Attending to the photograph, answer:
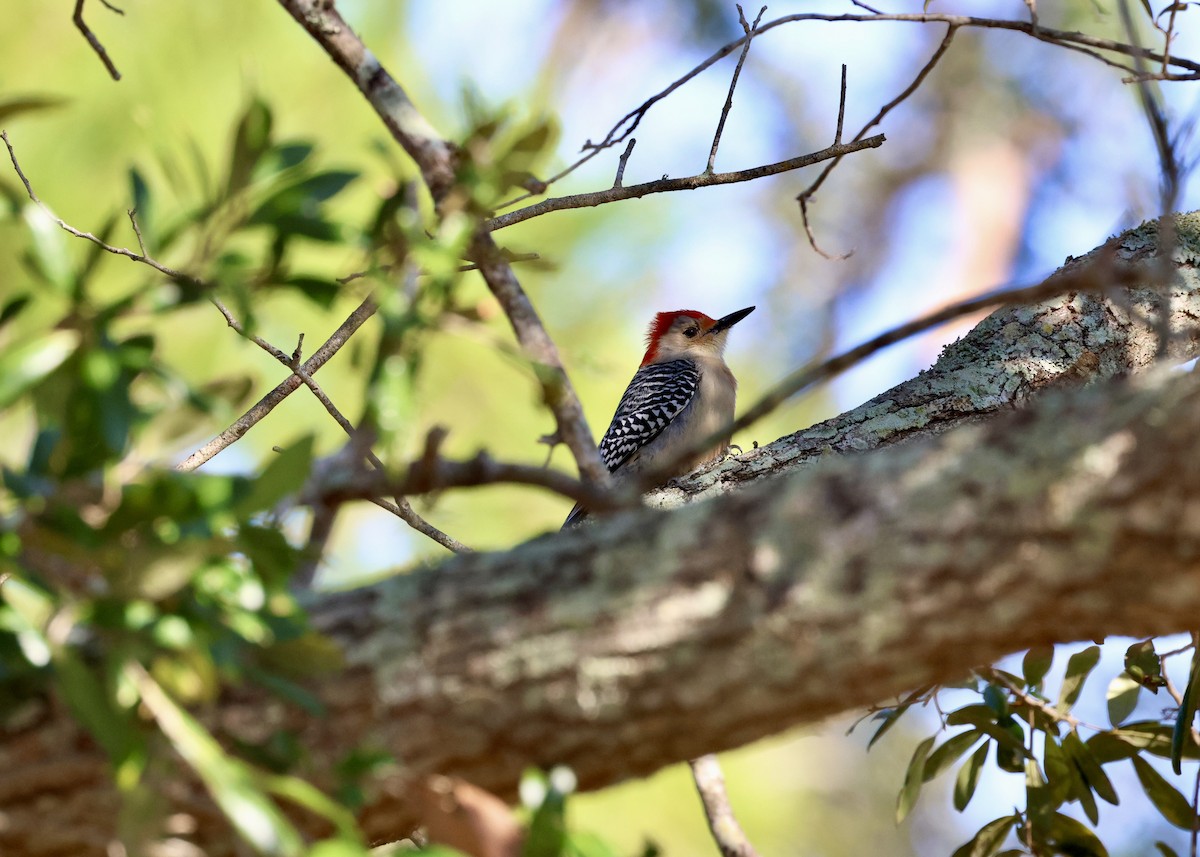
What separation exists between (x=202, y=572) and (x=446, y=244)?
18.0 inches

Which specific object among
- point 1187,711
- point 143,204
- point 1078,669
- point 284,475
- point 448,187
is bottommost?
point 1187,711

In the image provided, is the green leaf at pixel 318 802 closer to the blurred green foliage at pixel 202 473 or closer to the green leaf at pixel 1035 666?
the blurred green foliage at pixel 202 473

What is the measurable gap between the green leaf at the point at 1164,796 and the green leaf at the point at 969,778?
31cm

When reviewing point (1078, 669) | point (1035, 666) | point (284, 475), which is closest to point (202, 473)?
→ point (284, 475)

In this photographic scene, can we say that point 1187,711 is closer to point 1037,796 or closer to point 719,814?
point 1037,796

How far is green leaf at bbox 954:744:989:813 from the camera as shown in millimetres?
2484

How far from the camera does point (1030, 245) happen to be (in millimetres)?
11336

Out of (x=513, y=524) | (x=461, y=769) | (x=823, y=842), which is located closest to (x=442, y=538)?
(x=461, y=769)

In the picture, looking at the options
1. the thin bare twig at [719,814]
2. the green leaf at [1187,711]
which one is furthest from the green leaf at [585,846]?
the green leaf at [1187,711]

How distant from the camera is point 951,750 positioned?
8.05 feet

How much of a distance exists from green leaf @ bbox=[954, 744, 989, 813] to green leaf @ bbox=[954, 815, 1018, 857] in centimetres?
17

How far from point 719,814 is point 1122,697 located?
3.37 feet

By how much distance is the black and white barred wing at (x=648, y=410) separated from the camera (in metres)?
5.84

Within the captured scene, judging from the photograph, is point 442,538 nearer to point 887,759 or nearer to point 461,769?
point 461,769
